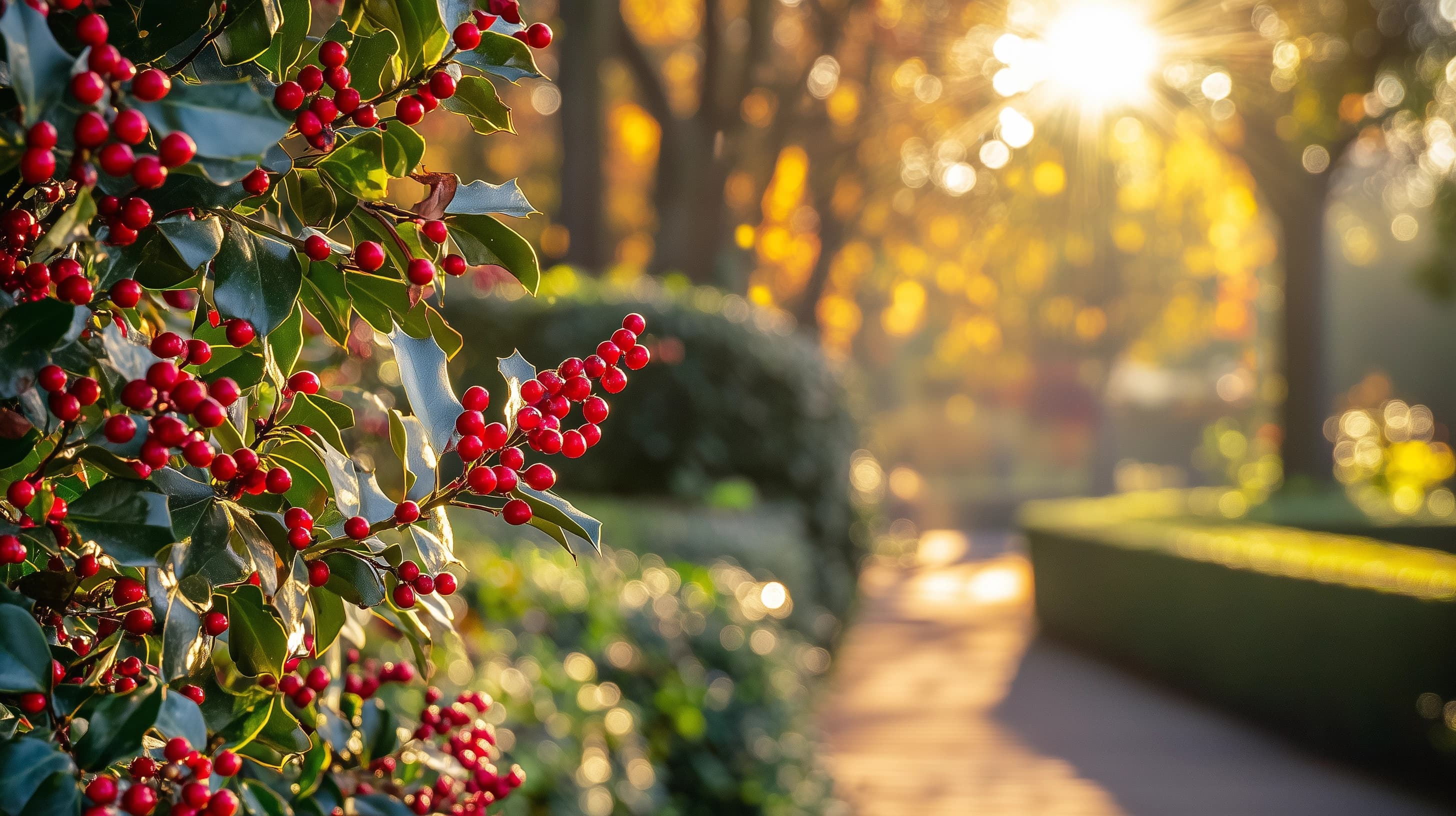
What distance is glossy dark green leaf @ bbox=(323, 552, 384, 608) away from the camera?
3.17 ft

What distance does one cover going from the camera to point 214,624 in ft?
3.01

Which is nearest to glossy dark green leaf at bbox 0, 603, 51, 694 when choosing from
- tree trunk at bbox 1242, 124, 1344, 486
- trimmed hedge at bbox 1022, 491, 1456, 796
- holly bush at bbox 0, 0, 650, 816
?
holly bush at bbox 0, 0, 650, 816

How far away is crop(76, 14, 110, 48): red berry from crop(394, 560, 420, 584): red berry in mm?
468

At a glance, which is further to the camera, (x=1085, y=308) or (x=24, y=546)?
(x=1085, y=308)

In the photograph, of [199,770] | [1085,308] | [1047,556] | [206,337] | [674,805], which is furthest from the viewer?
[1085,308]

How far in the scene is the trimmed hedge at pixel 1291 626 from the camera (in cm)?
704

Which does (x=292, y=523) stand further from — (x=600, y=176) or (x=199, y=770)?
(x=600, y=176)

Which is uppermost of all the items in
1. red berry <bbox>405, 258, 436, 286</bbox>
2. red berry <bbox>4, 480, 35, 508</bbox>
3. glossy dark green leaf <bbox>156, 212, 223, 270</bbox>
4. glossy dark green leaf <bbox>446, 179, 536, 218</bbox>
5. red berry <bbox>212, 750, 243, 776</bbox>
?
glossy dark green leaf <bbox>446, 179, 536, 218</bbox>

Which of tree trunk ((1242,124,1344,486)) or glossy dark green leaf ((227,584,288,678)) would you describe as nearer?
glossy dark green leaf ((227,584,288,678))

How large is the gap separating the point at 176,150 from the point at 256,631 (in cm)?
44

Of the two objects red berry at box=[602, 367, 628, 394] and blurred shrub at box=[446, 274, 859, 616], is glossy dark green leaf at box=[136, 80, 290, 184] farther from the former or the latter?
blurred shrub at box=[446, 274, 859, 616]

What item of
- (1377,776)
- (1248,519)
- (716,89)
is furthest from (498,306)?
(1248,519)

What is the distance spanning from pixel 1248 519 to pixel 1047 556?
8.37 feet

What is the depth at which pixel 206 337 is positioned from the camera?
1.00m
